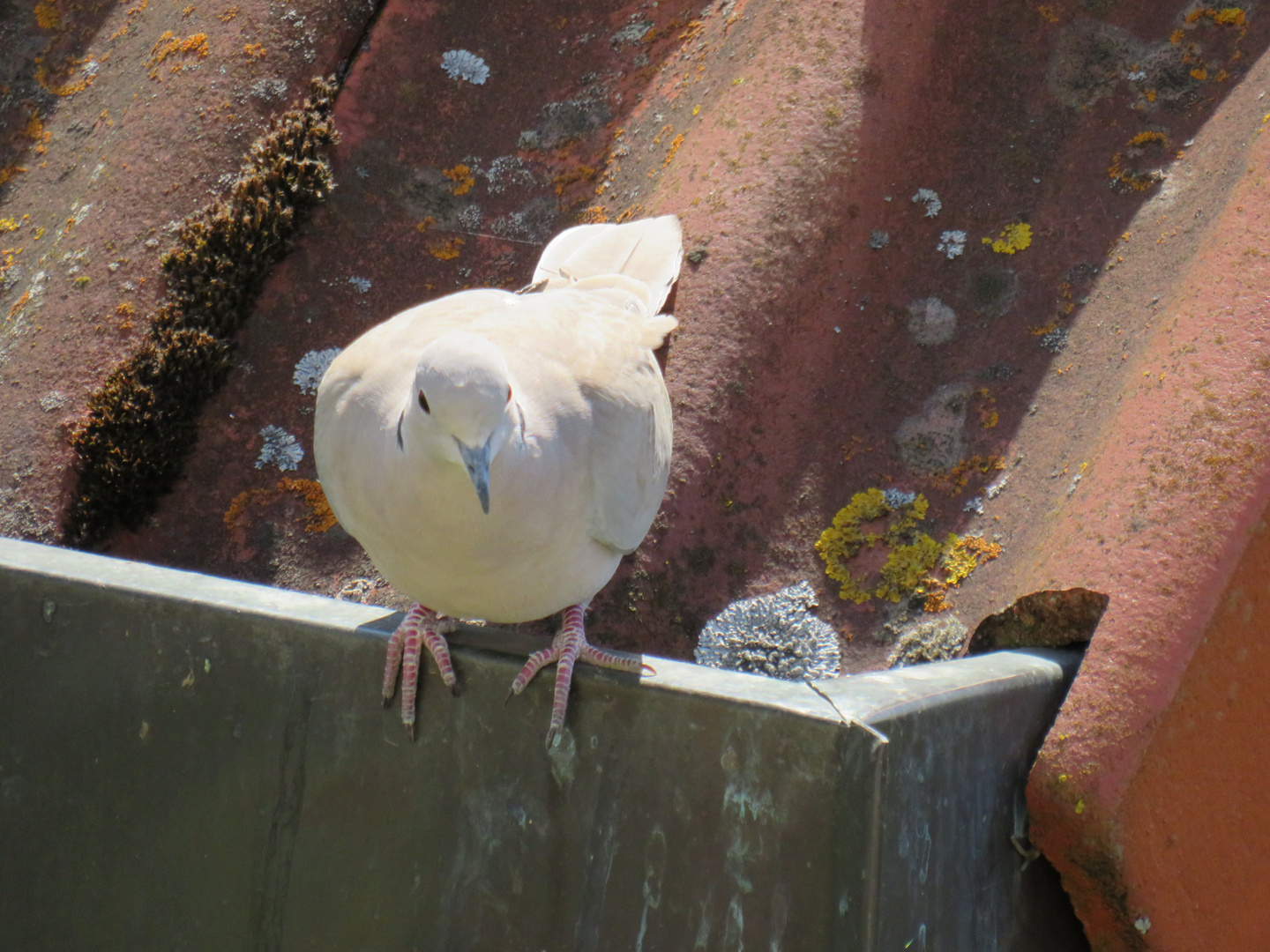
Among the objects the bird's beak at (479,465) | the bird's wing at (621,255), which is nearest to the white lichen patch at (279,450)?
the bird's wing at (621,255)

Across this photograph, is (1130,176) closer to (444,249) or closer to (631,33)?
(631,33)

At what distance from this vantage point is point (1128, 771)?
5.85ft

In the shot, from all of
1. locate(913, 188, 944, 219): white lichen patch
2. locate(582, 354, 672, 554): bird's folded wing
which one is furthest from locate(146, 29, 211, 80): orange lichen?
locate(913, 188, 944, 219): white lichen patch

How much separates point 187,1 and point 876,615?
9.03 feet

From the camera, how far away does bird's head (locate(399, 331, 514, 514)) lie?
1.82 m

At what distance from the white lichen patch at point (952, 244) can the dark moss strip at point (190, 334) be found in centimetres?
171

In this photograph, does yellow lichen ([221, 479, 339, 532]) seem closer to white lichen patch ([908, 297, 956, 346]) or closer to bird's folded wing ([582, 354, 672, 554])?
bird's folded wing ([582, 354, 672, 554])

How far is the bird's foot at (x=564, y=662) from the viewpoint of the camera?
195 centimetres

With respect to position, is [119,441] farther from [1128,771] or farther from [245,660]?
[1128,771]

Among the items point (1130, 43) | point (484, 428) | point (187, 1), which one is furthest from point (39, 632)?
point (1130, 43)

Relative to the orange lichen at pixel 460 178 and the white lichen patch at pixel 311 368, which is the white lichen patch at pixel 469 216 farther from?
the white lichen patch at pixel 311 368

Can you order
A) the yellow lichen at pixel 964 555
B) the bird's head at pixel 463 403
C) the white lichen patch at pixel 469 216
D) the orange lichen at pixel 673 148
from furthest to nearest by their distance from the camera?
1. the white lichen patch at pixel 469 216
2. the orange lichen at pixel 673 148
3. the yellow lichen at pixel 964 555
4. the bird's head at pixel 463 403

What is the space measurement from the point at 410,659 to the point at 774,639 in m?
0.82

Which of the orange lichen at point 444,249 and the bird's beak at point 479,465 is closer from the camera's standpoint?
the bird's beak at point 479,465
